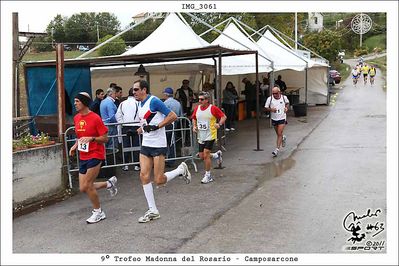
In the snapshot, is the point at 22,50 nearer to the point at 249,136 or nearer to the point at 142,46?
the point at 142,46

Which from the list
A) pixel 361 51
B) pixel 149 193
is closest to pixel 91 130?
pixel 149 193

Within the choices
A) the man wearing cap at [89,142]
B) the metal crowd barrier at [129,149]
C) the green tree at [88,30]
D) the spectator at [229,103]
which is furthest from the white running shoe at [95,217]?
the spectator at [229,103]

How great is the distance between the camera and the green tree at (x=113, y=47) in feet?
39.7

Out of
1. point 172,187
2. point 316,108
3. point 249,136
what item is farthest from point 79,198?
point 316,108

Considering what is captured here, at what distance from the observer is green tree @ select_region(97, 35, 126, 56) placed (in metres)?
12.1

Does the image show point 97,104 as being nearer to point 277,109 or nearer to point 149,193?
point 277,109

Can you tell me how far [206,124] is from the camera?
7801mm

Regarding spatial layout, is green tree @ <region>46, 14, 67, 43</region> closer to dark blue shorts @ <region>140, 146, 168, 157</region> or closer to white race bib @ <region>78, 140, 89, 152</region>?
white race bib @ <region>78, 140, 89, 152</region>

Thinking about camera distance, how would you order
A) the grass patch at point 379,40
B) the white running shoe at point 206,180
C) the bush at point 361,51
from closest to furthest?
the grass patch at point 379,40
the white running shoe at point 206,180
the bush at point 361,51

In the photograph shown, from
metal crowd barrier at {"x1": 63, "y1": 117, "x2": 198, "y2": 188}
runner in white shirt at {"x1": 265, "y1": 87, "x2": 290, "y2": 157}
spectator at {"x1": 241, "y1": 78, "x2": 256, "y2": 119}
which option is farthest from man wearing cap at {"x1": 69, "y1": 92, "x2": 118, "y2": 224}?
spectator at {"x1": 241, "y1": 78, "x2": 256, "y2": 119}

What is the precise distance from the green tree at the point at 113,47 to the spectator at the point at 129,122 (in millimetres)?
3612

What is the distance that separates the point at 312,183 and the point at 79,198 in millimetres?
3549

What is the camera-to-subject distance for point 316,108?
2075 cm

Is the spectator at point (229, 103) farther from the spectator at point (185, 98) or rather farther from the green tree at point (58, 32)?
the green tree at point (58, 32)
